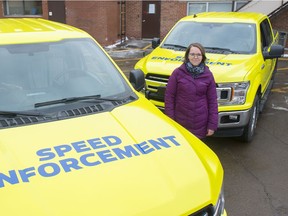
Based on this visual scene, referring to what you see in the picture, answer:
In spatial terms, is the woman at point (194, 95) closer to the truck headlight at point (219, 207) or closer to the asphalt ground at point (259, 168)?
the asphalt ground at point (259, 168)

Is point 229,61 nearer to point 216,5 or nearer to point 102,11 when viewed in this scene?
point 102,11

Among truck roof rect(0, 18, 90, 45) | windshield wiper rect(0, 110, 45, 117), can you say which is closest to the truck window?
truck roof rect(0, 18, 90, 45)

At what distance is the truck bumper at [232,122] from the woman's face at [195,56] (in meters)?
1.41

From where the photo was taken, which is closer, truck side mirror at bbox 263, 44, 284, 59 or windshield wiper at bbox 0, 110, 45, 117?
windshield wiper at bbox 0, 110, 45, 117

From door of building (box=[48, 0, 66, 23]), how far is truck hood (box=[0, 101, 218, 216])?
13.3 meters

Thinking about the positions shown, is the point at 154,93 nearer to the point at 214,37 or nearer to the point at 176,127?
the point at 214,37

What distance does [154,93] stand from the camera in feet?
18.0

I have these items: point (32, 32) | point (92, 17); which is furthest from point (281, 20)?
point (32, 32)

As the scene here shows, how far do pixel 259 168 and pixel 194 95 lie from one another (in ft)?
5.50

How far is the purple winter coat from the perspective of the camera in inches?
153

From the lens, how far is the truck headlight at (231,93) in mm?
5016

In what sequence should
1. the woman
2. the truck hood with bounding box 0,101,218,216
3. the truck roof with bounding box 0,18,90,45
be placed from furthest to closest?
1. the woman
2. the truck roof with bounding box 0,18,90,45
3. the truck hood with bounding box 0,101,218,216

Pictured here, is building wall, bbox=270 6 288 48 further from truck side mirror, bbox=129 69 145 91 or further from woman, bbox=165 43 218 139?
truck side mirror, bbox=129 69 145 91

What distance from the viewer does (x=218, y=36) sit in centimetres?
634
